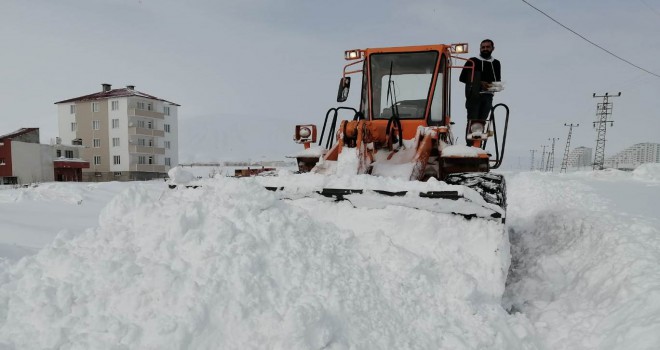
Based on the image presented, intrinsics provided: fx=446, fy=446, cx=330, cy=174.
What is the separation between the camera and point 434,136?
17.0ft

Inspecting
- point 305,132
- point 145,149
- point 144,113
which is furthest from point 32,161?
point 305,132

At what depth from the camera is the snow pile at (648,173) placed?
2272 centimetres

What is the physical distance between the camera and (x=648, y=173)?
23.3 meters

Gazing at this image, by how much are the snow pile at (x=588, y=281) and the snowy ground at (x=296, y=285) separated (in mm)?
A: 18

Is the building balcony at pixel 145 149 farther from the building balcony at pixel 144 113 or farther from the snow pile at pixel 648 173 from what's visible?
the snow pile at pixel 648 173

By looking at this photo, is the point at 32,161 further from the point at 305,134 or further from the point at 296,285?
the point at 296,285

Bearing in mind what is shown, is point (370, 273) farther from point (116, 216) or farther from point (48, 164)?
point (48, 164)

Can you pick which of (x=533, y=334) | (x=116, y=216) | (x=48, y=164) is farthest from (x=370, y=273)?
A: (x=48, y=164)

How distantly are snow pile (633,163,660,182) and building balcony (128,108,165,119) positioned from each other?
133 feet

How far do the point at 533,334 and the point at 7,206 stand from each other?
30.5 ft

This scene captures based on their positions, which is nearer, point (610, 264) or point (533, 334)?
point (533, 334)

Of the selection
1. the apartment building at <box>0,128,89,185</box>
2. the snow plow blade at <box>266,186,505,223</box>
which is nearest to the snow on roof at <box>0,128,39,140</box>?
the apartment building at <box>0,128,89,185</box>

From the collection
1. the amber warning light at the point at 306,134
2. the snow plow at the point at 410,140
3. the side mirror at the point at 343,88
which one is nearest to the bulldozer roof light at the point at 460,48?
the snow plow at the point at 410,140

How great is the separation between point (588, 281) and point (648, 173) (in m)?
24.1
